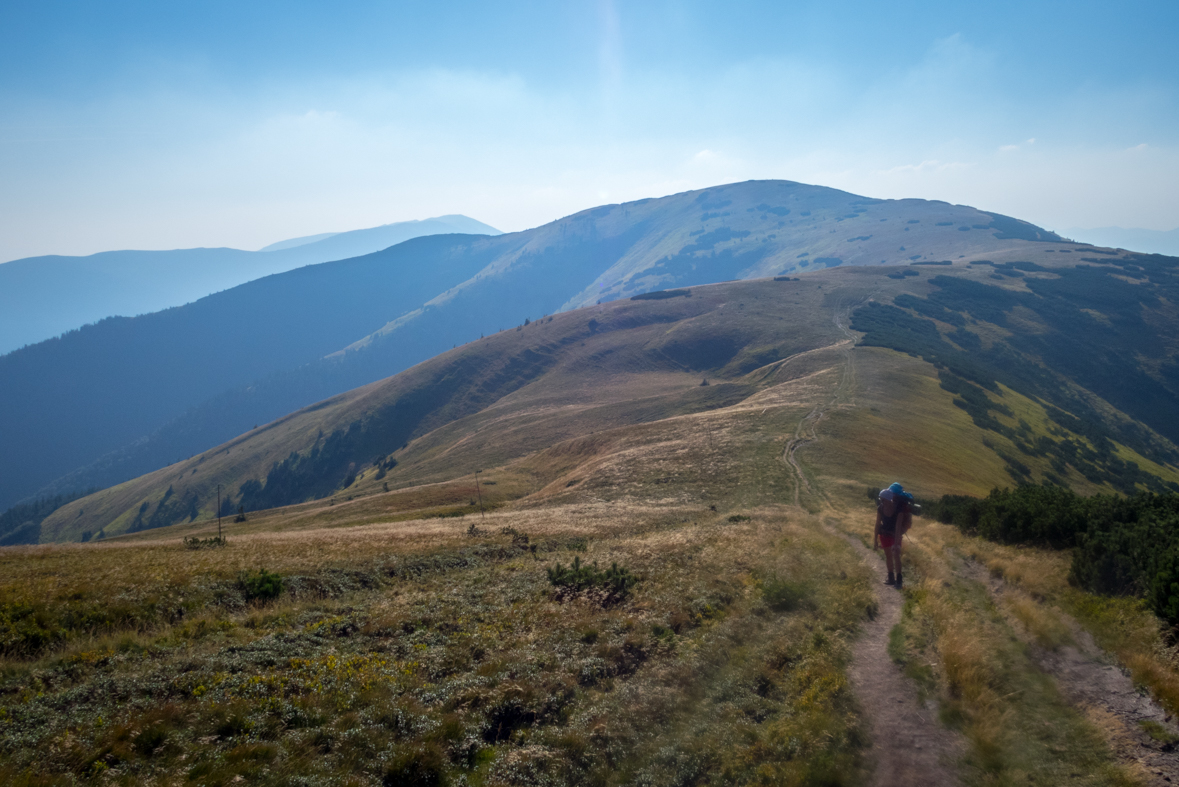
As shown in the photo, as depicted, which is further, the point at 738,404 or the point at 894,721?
the point at 738,404

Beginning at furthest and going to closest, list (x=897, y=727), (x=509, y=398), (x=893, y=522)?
(x=509, y=398)
(x=893, y=522)
(x=897, y=727)

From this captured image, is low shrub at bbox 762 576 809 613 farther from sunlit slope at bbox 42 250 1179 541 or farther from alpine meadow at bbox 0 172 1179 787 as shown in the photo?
sunlit slope at bbox 42 250 1179 541

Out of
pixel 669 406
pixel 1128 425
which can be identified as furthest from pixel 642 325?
pixel 1128 425

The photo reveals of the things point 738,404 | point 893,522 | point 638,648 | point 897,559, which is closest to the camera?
point 638,648

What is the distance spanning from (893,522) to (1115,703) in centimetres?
722

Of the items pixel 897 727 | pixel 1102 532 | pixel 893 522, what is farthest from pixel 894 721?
pixel 1102 532

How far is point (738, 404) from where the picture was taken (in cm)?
7575

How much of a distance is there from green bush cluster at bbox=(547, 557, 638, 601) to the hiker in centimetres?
700

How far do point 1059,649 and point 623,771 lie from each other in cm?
843

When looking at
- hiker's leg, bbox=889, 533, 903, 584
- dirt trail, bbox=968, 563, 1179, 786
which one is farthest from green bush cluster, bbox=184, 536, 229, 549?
dirt trail, bbox=968, 563, 1179, 786

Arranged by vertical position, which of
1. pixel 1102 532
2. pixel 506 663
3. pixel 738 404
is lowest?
pixel 738 404

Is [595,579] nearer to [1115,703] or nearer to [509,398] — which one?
[1115,703]

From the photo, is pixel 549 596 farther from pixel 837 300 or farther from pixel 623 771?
pixel 837 300

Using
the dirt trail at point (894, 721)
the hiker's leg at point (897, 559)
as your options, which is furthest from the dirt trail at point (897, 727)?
the hiker's leg at point (897, 559)
